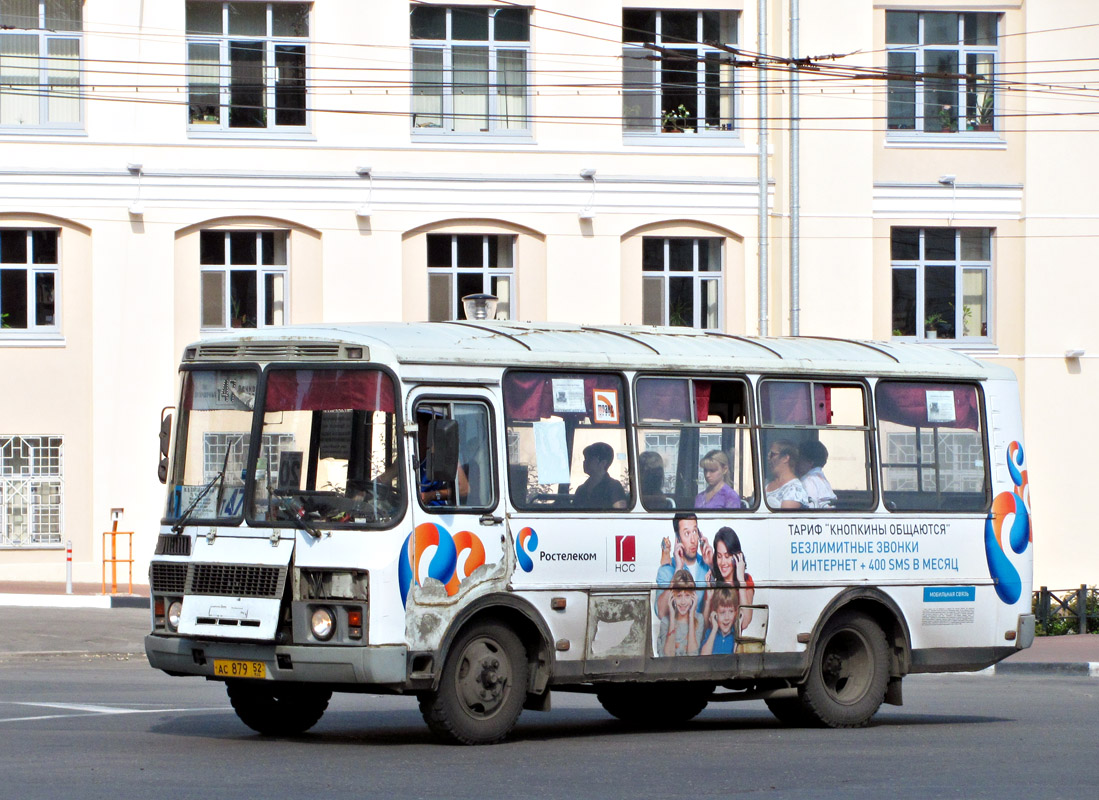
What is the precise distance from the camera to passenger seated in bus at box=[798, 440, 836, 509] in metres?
13.4

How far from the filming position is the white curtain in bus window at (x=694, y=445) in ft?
41.1

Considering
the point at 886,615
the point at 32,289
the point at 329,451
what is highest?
the point at 32,289

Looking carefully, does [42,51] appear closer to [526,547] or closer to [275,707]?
[275,707]

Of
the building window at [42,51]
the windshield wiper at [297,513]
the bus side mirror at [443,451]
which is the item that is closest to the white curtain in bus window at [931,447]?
the bus side mirror at [443,451]

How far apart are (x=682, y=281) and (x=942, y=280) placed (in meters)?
4.71

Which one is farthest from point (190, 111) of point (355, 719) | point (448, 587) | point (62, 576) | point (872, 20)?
point (448, 587)

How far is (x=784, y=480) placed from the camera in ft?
43.3

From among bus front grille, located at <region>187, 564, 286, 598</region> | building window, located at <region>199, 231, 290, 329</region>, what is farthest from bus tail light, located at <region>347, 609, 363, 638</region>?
building window, located at <region>199, 231, 290, 329</region>

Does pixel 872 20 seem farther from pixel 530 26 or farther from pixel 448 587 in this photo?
pixel 448 587

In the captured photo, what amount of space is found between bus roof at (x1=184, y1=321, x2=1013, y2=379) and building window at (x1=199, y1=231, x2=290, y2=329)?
17789 mm

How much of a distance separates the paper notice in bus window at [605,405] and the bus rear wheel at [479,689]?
1.63 metres

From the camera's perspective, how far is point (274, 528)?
11180 millimetres

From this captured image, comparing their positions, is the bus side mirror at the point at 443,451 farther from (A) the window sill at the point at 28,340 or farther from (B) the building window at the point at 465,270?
(A) the window sill at the point at 28,340

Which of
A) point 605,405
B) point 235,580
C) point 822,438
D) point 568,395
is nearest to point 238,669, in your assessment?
point 235,580
